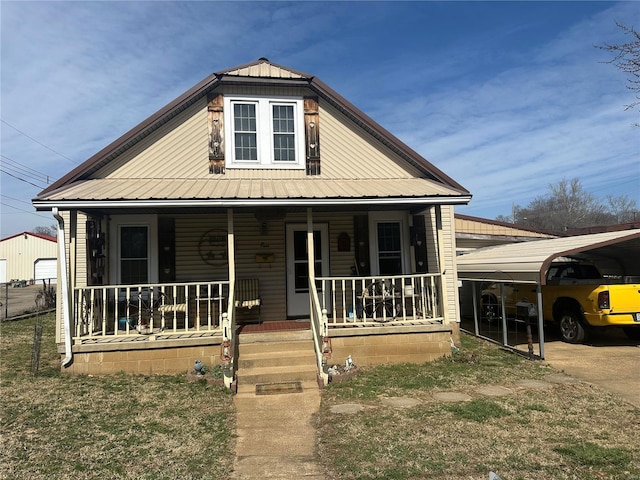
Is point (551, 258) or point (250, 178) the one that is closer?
point (551, 258)

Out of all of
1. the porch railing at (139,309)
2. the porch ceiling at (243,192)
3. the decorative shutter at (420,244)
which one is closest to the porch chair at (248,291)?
the porch railing at (139,309)

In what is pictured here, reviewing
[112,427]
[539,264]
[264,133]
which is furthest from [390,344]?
[264,133]

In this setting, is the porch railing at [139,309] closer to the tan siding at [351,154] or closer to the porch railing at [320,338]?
the porch railing at [320,338]

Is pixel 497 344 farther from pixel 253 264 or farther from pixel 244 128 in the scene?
pixel 244 128

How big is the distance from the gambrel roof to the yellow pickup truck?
3460mm

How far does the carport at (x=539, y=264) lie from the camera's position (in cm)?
834

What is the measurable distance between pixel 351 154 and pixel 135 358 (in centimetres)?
636

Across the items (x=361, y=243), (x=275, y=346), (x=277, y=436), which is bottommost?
(x=277, y=436)

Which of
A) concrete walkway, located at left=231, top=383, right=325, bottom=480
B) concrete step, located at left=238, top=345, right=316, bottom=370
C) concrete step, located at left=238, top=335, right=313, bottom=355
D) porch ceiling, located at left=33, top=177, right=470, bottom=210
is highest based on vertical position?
porch ceiling, located at left=33, top=177, right=470, bottom=210

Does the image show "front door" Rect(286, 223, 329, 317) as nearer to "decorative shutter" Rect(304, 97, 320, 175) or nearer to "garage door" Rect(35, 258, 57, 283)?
"decorative shutter" Rect(304, 97, 320, 175)

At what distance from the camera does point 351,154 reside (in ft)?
33.9

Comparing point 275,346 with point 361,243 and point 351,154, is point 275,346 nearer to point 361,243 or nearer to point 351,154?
point 361,243

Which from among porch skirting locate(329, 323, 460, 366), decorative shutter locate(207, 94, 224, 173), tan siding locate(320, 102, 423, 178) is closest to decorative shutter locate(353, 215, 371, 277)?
A: tan siding locate(320, 102, 423, 178)

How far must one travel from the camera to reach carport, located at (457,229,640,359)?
834 centimetres
